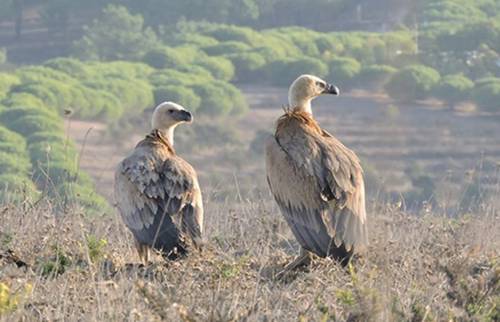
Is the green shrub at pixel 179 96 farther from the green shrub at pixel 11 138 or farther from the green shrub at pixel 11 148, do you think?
the green shrub at pixel 11 148

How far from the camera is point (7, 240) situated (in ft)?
25.3

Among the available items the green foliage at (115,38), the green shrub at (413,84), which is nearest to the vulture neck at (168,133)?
the green shrub at (413,84)

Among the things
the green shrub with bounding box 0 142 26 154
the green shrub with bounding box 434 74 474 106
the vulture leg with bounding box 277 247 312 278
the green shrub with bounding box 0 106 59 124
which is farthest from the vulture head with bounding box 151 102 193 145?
the green shrub with bounding box 434 74 474 106

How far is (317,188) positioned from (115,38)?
73697mm

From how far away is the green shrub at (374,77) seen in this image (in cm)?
6756

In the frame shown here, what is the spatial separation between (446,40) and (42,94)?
21411 mm

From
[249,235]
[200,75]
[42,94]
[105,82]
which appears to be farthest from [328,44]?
[249,235]

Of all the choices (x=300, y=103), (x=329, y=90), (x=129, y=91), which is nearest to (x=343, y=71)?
(x=129, y=91)

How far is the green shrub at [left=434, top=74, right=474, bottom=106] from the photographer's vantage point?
6003 centimetres

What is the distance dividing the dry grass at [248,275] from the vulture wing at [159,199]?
0.70 feet

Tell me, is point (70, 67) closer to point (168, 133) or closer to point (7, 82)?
point (7, 82)

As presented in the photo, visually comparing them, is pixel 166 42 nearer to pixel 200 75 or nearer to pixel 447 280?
pixel 200 75

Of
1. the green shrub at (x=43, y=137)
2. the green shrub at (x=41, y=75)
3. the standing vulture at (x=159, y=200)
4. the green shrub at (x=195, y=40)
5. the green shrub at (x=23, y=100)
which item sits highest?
the standing vulture at (x=159, y=200)

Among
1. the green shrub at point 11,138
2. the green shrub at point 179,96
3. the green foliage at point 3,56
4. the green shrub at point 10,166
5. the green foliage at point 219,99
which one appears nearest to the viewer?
the green shrub at point 10,166
